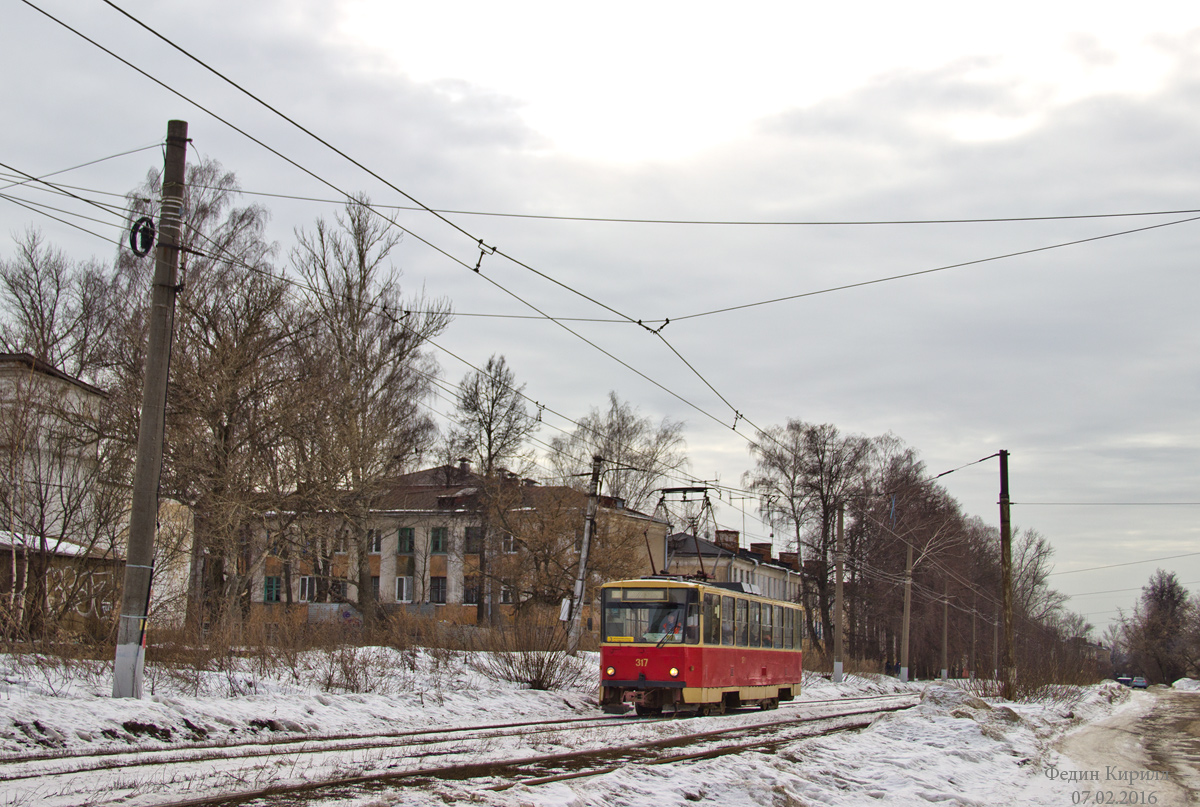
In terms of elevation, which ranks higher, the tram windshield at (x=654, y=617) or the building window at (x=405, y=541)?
the building window at (x=405, y=541)

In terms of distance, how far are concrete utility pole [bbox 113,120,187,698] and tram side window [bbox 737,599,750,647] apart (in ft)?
43.4

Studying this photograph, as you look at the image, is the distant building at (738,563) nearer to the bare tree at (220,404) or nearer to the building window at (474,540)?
the building window at (474,540)

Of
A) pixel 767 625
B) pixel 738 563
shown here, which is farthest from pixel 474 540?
pixel 767 625

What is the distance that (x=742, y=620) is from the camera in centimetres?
2327

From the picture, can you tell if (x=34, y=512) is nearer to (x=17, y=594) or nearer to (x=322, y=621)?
(x=17, y=594)

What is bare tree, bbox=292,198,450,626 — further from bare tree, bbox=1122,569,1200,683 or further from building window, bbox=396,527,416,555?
bare tree, bbox=1122,569,1200,683

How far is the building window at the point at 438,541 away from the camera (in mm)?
62250

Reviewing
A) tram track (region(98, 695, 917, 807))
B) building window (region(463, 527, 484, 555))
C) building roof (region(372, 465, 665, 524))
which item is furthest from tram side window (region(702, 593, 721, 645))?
building window (region(463, 527, 484, 555))

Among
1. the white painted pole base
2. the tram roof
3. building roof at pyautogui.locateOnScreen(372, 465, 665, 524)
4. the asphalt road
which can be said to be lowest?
the asphalt road

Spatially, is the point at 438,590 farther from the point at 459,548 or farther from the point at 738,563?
the point at 738,563

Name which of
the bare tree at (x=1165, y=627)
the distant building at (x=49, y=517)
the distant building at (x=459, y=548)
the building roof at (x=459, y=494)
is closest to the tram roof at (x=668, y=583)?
the distant building at (x=459, y=548)

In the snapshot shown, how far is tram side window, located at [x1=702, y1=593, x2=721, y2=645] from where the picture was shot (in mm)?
20906

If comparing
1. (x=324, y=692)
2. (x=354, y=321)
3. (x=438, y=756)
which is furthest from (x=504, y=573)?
(x=438, y=756)

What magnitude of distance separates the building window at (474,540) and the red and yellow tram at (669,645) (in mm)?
29091
